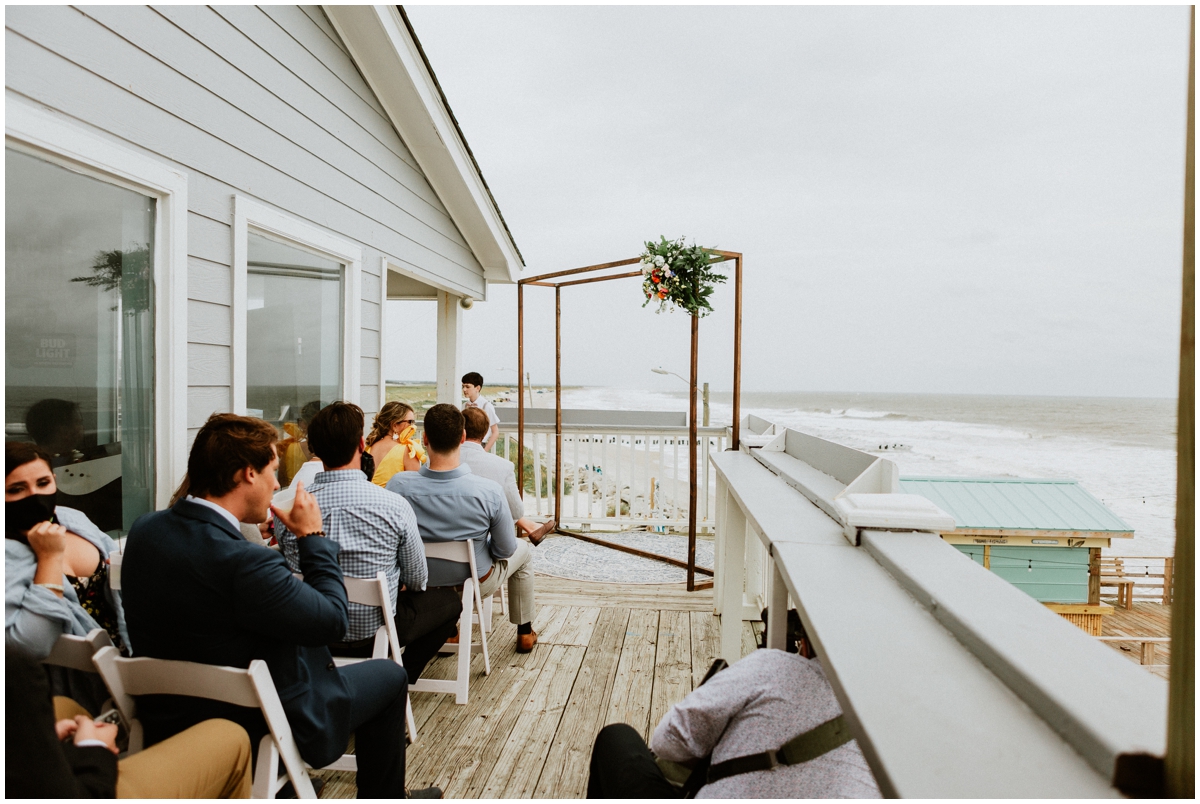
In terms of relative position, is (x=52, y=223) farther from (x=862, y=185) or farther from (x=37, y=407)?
(x=862, y=185)

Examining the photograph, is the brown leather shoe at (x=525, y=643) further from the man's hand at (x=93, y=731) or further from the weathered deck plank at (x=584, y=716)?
the man's hand at (x=93, y=731)

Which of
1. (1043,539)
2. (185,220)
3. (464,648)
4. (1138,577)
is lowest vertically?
(1138,577)

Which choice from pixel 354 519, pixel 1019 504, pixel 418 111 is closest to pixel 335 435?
pixel 354 519

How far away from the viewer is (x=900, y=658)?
1030 mm

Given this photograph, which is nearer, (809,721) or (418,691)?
(809,721)

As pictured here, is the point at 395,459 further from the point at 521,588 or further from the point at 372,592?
the point at 372,592

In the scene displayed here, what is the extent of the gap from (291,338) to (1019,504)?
9112 mm

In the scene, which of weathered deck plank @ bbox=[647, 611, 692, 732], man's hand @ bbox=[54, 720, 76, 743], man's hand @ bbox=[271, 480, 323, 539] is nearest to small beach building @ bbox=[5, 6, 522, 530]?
man's hand @ bbox=[271, 480, 323, 539]

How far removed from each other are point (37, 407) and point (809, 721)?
2.16m

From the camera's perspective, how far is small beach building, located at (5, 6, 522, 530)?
5.83ft

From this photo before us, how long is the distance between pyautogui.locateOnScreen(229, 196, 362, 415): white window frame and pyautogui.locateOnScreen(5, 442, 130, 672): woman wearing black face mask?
3.33 ft

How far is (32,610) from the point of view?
1476mm

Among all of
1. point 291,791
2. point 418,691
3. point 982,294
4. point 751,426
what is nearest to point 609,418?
point 751,426

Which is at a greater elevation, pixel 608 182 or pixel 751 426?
pixel 608 182
